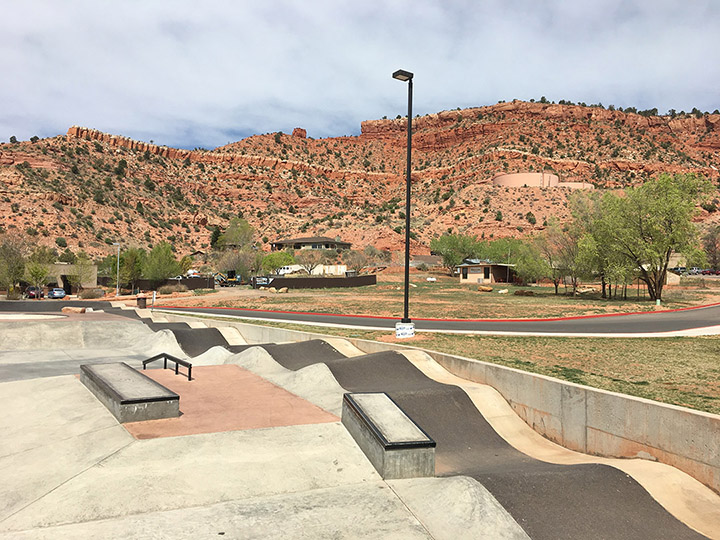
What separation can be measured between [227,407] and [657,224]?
34.3 m

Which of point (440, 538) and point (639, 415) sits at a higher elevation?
point (639, 415)

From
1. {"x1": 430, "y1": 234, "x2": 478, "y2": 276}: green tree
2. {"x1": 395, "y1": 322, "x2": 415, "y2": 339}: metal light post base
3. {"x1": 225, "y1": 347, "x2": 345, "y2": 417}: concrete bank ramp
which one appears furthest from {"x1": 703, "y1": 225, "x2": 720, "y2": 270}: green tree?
{"x1": 225, "y1": 347, "x2": 345, "y2": 417}: concrete bank ramp

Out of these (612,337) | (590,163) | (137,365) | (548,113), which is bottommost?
(137,365)

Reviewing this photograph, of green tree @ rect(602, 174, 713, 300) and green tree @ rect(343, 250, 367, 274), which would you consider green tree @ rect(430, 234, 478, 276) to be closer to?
green tree @ rect(343, 250, 367, 274)

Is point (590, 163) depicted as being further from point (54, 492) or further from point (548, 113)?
point (54, 492)

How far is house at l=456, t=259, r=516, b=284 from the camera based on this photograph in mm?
66250

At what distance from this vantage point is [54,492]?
5543 mm

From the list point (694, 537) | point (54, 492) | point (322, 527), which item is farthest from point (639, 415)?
point (54, 492)

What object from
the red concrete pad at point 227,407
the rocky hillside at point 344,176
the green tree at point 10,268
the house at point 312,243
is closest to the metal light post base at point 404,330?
the red concrete pad at point 227,407

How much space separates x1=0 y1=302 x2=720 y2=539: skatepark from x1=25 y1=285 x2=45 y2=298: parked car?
1793 inches

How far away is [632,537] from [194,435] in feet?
19.9

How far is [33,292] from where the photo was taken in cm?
4772

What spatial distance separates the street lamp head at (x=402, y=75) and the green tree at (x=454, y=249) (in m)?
69.4

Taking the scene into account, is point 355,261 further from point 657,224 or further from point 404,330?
point 404,330
